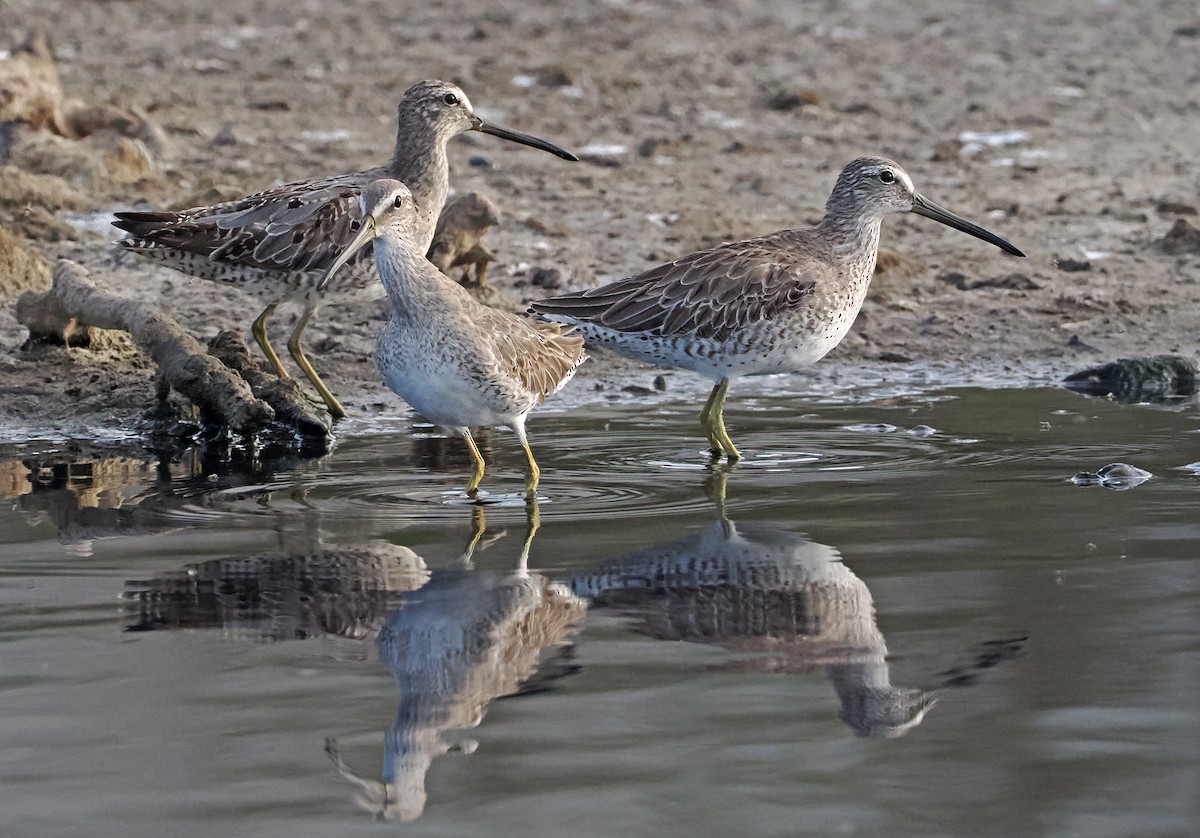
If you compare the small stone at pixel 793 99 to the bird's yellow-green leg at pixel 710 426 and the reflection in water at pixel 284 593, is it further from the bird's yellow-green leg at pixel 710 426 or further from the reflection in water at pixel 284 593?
the reflection in water at pixel 284 593

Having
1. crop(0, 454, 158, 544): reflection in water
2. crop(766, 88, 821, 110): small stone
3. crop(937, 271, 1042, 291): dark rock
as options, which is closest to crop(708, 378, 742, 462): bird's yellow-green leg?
crop(0, 454, 158, 544): reflection in water

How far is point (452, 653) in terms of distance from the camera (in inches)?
218

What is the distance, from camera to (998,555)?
6562 mm

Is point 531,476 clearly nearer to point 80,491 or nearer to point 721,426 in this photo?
point 721,426

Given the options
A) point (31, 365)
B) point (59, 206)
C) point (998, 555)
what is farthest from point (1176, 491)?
point (59, 206)

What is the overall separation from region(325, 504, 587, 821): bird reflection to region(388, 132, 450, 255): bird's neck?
3609 mm

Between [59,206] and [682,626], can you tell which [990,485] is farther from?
[59,206]

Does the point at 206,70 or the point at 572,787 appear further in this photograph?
the point at 206,70

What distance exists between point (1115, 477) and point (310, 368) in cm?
415

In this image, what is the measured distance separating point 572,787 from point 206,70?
13160 mm

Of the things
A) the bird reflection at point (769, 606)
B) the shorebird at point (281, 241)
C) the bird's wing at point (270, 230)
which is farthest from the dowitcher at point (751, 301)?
the bird reflection at point (769, 606)

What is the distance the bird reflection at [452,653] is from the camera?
4.64 meters

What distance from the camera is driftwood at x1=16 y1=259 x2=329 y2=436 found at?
29.2 feet

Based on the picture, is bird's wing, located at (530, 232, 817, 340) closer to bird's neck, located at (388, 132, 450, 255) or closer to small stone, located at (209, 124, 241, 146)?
bird's neck, located at (388, 132, 450, 255)
